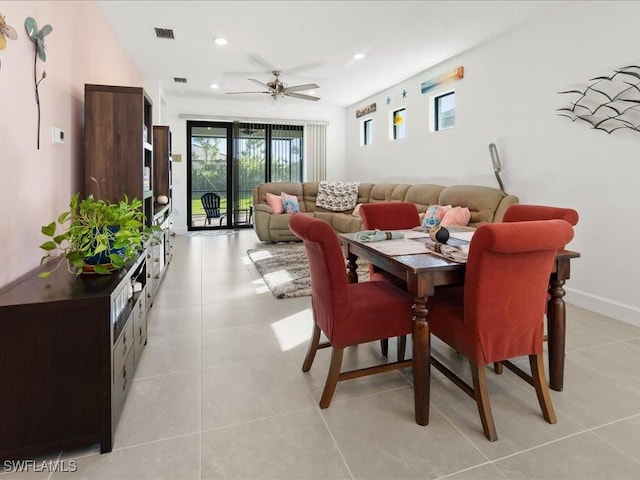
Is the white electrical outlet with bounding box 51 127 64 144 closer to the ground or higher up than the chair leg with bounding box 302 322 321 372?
higher up

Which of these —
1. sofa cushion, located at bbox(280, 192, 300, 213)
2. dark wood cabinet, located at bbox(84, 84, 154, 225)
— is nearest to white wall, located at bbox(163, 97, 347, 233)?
sofa cushion, located at bbox(280, 192, 300, 213)

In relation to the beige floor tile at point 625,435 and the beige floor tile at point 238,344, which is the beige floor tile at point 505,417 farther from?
the beige floor tile at point 238,344

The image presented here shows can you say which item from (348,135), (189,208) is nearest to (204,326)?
(189,208)

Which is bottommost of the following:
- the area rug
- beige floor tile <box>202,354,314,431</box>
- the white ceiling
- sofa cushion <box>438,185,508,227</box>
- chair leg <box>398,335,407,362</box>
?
beige floor tile <box>202,354,314,431</box>

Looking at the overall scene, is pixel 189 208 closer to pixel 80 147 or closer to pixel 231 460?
pixel 80 147

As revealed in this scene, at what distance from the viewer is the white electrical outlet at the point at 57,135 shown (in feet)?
7.53

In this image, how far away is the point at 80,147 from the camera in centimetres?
285

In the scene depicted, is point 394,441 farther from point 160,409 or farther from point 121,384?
point 121,384

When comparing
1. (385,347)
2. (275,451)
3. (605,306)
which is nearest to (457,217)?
(605,306)

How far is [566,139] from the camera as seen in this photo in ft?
11.2

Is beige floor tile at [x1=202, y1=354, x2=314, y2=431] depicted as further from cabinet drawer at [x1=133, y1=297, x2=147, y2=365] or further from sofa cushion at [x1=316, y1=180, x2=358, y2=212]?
sofa cushion at [x1=316, y1=180, x2=358, y2=212]

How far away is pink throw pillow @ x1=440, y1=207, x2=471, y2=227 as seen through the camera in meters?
4.02

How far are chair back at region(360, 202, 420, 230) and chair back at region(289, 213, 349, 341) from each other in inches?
37.8

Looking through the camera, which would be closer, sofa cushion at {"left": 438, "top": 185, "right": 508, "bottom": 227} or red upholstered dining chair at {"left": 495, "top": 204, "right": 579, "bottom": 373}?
red upholstered dining chair at {"left": 495, "top": 204, "right": 579, "bottom": 373}
